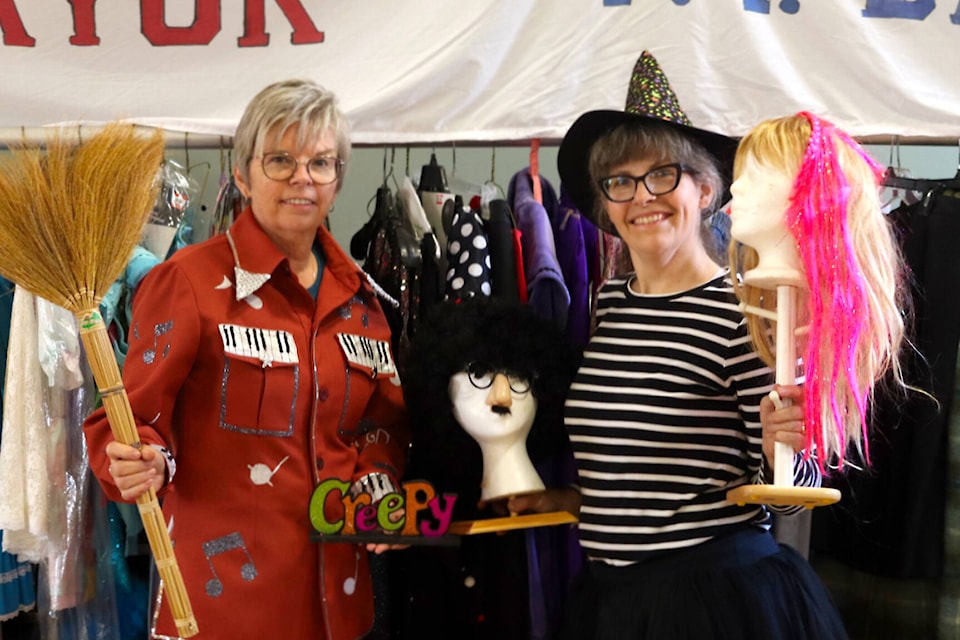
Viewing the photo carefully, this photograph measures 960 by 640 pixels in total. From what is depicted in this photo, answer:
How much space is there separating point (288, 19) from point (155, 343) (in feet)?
3.33

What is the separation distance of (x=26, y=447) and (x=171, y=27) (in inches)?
40.1

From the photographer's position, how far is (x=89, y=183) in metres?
1.41

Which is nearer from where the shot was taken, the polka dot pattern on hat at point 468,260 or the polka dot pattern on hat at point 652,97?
the polka dot pattern on hat at point 652,97

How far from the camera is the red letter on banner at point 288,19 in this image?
2.17 m

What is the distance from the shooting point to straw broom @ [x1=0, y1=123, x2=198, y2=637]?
1.37 metres

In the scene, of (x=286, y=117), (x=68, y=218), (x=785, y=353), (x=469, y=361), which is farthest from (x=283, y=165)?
(x=785, y=353)

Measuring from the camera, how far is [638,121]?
63.5 inches

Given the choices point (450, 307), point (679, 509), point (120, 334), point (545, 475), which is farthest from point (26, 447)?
point (679, 509)

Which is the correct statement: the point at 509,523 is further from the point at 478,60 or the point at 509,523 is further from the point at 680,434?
the point at 478,60

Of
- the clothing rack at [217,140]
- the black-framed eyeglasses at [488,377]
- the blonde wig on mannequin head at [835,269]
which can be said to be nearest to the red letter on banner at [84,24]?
the clothing rack at [217,140]

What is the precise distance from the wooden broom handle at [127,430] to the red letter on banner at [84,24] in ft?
3.60

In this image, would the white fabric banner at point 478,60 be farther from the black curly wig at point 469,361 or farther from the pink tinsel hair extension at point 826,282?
the pink tinsel hair extension at point 826,282

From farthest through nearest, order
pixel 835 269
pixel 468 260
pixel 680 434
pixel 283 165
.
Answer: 1. pixel 468 260
2. pixel 283 165
3. pixel 680 434
4. pixel 835 269

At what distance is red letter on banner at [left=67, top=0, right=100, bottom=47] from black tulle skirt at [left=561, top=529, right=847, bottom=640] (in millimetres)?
1712
